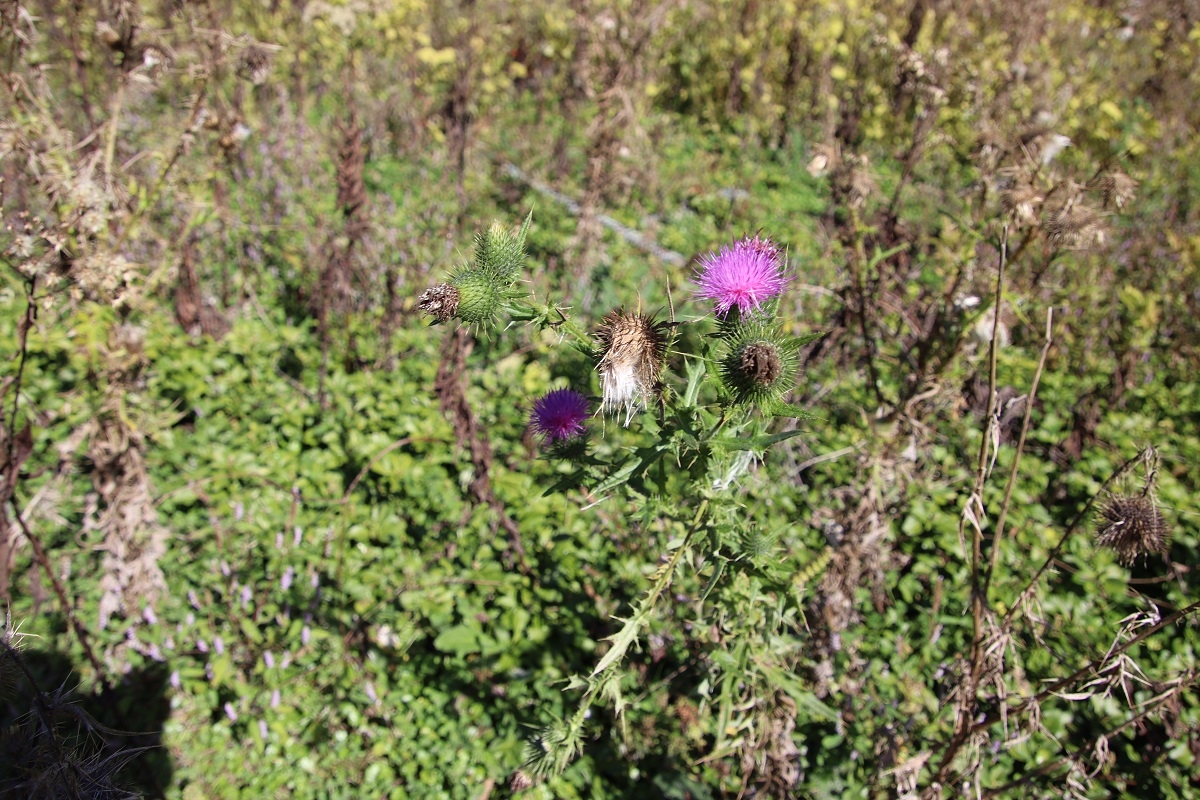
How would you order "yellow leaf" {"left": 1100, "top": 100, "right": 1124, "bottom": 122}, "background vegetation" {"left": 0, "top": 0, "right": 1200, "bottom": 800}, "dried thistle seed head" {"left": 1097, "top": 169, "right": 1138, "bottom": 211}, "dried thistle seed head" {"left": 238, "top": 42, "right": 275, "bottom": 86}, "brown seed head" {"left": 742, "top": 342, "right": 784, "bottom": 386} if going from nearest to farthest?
1. "brown seed head" {"left": 742, "top": 342, "right": 784, "bottom": 386}
2. "background vegetation" {"left": 0, "top": 0, "right": 1200, "bottom": 800}
3. "dried thistle seed head" {"left": 1097, "top": 169, "right": 1138, "bottom": 211}
4. "dried thistle seed head" {"left": 238, "top": 42, "right": 275, "bottom": 86}
5. "yellow leaf" {"left": 1100, "top": 100, "right": 1124, "bottom": 122}

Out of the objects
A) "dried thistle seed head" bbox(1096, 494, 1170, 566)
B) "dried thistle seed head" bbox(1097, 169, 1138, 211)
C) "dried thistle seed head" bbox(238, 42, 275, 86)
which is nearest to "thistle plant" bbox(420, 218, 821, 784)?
"dried thistle seed head" bbox(1096, 494, 1170, 566)

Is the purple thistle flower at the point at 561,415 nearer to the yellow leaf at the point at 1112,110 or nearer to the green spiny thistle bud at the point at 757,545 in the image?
the green spiny thistle bud at the point at 757,545

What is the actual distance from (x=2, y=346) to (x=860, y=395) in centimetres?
384

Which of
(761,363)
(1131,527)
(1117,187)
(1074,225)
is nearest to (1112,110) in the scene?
(1117,187)

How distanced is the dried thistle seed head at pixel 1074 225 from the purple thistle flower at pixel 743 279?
1252 millimetres

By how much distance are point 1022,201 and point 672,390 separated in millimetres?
1395

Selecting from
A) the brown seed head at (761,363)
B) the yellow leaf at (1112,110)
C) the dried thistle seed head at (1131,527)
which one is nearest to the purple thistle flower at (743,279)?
the brown seed head at (761,363)

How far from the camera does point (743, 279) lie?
1.49 metres

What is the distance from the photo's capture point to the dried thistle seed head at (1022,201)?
2.26 m

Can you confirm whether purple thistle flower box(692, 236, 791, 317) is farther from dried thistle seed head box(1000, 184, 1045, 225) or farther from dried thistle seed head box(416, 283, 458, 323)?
dried thistle seed head box(1000, 184, 1045, 225)

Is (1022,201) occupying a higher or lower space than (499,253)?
lower

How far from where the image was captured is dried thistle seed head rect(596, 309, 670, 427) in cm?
141

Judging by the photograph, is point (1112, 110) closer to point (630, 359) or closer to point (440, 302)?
point (630, 359)

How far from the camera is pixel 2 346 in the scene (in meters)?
3.34
